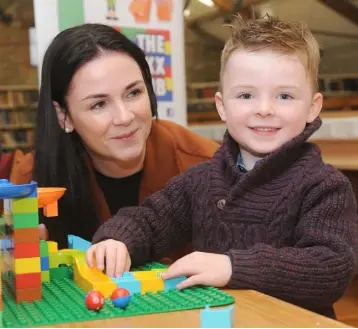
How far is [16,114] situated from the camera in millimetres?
7195

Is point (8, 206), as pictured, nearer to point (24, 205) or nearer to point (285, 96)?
point (24, 205)

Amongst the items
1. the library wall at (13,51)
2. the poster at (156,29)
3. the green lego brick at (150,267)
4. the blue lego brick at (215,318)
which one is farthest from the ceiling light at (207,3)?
the blue lego brick at (215,318)

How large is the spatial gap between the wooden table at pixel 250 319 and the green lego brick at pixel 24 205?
0.21 m

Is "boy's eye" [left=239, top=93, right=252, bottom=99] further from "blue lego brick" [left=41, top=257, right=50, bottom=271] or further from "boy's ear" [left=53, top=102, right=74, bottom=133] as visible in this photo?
"boy's ear" [left=53, top=102, right=74, bottom=133]

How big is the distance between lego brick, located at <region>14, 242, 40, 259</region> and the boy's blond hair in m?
0.51

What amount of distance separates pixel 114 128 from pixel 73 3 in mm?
1191

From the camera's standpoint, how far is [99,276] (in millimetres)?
957

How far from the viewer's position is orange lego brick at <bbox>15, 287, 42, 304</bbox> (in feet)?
2.92

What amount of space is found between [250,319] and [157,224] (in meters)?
0.47

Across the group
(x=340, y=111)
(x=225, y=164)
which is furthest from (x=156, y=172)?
(x=340, y=111)

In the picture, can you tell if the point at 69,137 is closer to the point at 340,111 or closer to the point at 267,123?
the point at 267,123

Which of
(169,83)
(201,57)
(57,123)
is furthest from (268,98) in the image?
(201,57)

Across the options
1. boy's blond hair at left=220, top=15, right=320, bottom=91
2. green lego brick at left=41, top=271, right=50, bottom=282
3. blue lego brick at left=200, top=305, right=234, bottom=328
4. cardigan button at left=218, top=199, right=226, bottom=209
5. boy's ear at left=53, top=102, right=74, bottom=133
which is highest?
boy's blond hair at left=220, top=15, right=320, bottom=91

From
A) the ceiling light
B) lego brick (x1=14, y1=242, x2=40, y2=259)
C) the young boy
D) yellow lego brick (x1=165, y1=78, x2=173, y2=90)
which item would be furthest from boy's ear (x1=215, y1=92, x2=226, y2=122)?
the ceiling light
